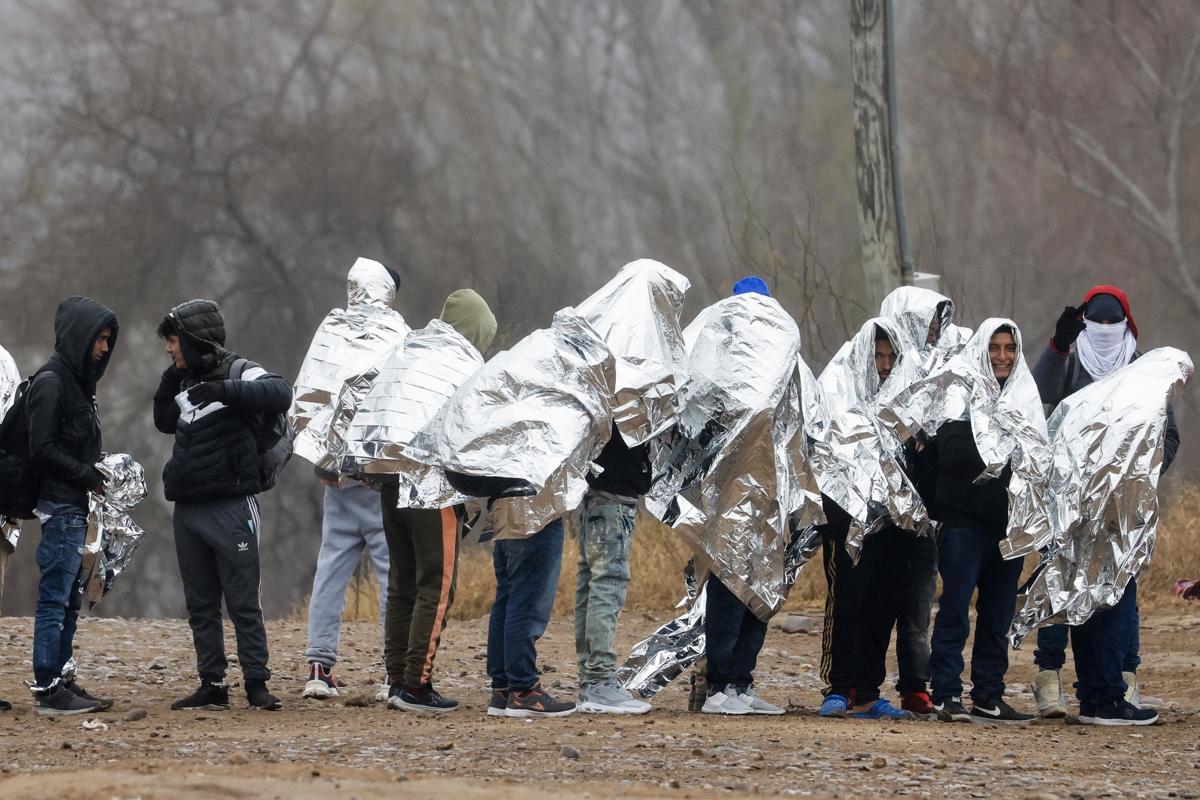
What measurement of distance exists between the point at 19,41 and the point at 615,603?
20430 millimetres

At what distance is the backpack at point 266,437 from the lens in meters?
7.11

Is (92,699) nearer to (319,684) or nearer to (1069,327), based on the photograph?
(319,684)

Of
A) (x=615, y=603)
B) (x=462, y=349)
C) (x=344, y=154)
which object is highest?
(x=344, y=154)

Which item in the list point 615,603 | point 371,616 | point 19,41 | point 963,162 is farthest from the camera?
point 963,162

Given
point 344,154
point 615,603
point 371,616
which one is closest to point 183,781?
point 615,603

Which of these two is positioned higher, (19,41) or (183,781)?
(19,41)

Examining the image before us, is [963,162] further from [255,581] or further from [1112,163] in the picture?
[255,581]

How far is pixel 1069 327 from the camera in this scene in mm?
7559

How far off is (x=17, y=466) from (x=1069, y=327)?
4.65m

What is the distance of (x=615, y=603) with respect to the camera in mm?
6809

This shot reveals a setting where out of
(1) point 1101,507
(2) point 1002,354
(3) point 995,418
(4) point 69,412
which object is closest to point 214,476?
(4) point 69,412

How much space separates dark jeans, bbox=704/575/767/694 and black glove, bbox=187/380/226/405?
2.19 m

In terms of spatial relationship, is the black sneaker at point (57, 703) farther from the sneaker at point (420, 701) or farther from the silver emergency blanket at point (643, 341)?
the silver emergency blanket at point (643, 341)

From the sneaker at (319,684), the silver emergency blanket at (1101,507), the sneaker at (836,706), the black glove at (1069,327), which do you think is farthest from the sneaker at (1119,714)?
the sneaker at (319,684)
